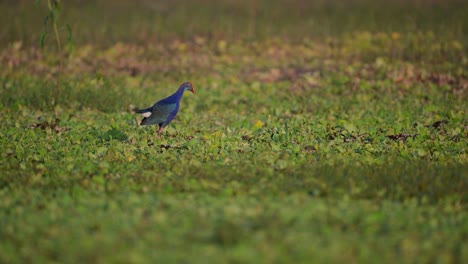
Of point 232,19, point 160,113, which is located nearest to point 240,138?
point 160,113

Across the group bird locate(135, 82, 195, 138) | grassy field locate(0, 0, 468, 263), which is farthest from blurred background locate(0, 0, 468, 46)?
bird locate(135, 82, 195, 138)

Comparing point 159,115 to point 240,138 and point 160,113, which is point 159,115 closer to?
point 160,113

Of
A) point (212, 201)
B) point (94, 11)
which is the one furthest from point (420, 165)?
point (94, 11)

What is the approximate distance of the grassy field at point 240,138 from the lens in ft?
17.3

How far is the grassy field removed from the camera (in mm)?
5281

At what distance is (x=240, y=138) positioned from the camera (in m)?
9.01


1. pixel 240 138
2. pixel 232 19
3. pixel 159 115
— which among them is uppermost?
pixel 232 19

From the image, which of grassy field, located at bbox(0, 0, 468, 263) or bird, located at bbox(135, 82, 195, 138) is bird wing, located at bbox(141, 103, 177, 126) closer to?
bird, located at bbox(135, 82, 195, 138)

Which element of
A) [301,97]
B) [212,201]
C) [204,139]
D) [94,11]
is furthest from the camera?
[94,11]

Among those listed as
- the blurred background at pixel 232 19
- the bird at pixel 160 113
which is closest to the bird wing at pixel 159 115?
the bird at pixel 160 113

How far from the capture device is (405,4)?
20562 millimetres

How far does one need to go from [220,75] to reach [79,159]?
22.3 feet

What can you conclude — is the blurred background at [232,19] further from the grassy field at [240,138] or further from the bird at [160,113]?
the bird at [160,113]

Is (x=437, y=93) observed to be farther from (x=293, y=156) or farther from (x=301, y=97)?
(x=293, y=156)
